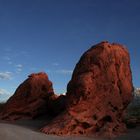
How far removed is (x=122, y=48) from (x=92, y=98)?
4.20 m

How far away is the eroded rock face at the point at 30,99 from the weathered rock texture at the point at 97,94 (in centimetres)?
609

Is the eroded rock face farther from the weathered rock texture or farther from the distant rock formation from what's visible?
the weathered rock texture

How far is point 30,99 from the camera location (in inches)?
1055

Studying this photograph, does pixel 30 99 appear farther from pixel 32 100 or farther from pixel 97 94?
pixel 97 94

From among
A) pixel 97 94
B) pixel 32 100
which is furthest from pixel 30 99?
pixel 97 94

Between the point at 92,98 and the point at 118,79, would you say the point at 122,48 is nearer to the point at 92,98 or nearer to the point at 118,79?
the point at 118,79

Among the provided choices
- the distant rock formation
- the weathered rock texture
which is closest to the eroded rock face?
the distant rock formation

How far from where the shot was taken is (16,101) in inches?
1066

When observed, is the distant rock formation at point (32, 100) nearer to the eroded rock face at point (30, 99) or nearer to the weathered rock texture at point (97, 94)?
the eroded rock face at point (30, 99)

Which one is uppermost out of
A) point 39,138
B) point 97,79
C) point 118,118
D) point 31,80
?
point 31,80

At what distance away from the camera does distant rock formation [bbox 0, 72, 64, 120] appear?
25984 mm

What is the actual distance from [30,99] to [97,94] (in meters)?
8.30

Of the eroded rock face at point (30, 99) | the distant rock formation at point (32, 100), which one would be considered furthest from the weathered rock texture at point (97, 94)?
the eroded rock face at point (30, 99)

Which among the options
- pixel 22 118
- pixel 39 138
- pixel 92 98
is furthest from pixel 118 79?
pixel 22 118
